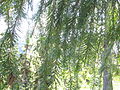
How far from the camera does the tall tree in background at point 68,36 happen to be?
2.11ft

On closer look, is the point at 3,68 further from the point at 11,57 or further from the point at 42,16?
the point at 42,16

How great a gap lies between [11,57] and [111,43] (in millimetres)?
273

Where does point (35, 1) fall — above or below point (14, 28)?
above

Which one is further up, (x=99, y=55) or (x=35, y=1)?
(x=35, y=1)

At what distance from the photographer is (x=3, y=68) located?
61 cm

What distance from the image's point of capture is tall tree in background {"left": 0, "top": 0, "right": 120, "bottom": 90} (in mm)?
644

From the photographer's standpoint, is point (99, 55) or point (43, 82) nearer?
point (43, 82)

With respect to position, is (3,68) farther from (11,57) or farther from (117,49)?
(117,49)

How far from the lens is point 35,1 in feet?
2.48

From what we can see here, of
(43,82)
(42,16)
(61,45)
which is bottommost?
(43,82)

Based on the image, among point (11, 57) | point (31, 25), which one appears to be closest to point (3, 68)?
point (11, 57)

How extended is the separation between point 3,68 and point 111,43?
296 mm

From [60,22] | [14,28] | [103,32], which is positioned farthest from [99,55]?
[14,28]

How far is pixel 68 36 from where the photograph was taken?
2.30ft
